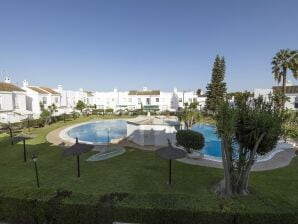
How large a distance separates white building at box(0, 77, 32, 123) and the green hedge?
97.8ft

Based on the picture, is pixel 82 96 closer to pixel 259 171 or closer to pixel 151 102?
pixel 151 102

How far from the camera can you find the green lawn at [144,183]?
22.7 feet

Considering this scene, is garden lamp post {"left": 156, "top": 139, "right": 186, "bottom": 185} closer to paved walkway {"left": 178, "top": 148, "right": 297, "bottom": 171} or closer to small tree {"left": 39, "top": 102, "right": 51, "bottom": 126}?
paved walkway {"left": 178, "top": 148, "right": 297, "bottom": 171}

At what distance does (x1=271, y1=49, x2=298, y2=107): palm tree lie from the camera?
2852cm

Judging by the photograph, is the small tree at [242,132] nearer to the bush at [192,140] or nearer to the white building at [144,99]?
the bush at [192,140]

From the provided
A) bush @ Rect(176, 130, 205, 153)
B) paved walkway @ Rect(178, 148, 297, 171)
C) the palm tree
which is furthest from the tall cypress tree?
bush @ Rect(176, 130, 205, 153)

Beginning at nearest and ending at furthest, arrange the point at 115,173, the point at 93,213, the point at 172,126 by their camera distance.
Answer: the point at 93,213 → the point at 115,173 → the point at 172,126

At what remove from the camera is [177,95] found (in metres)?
61.9

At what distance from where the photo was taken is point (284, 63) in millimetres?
28984

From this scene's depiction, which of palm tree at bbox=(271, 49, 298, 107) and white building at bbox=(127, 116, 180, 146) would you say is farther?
palm tree at bbox=(271, 49, 298, 107)

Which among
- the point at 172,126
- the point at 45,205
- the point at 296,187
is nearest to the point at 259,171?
the point at 296,187

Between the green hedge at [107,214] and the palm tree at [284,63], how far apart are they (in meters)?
28.5

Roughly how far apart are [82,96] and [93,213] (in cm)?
5865

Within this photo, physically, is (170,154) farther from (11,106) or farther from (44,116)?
(11,106)
